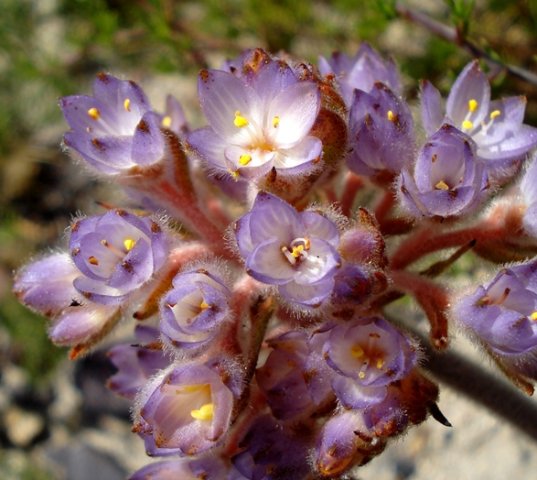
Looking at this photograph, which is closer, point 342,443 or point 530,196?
point 342,443

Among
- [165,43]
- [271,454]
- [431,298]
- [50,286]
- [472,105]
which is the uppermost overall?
[472,105]

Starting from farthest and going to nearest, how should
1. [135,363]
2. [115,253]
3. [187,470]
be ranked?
[135,363] < [187,470] < [115,253]

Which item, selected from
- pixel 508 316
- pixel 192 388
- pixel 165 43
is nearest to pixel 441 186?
pixel 508 316

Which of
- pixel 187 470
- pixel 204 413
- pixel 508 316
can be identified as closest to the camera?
pixel 508 316

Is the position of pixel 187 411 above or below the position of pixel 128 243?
below

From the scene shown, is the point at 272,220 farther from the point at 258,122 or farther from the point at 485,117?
the point at 485,117

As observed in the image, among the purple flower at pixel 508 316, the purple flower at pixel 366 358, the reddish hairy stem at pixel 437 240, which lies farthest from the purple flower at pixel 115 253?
the purple flower at pixel 508 316

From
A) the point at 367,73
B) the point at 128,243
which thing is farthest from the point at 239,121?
the point at 367,73
